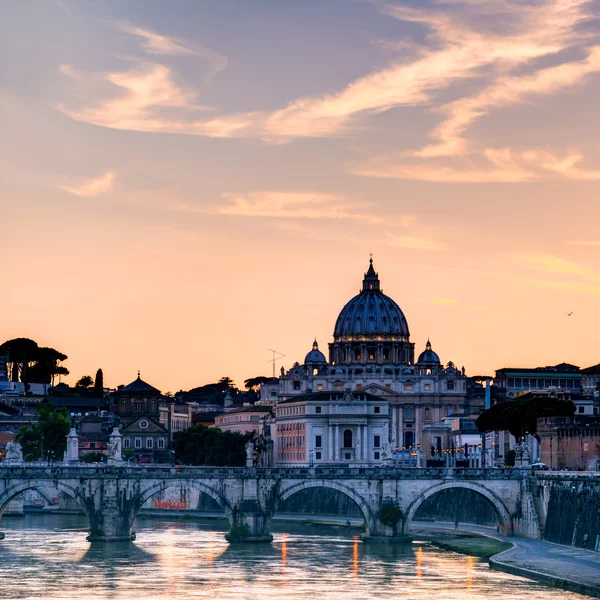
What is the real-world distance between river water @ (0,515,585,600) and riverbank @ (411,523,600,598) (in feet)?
2.48

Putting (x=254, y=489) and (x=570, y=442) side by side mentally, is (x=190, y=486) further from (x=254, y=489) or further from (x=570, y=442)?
(x=570, y=442)

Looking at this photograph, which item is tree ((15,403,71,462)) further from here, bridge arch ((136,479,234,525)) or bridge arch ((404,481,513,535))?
bridge arch ((404,481,513,535))

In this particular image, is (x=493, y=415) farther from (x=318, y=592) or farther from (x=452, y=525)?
(x=318, y=592)

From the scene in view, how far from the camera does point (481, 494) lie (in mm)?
121500

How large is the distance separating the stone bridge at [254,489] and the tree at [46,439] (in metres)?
57.5

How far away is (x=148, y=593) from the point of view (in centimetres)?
9112

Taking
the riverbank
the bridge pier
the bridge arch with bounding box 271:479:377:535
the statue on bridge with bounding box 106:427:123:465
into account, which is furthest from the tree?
the bridge arch with bounding box 271:479:377:535

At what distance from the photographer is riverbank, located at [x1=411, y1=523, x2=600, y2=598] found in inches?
3541

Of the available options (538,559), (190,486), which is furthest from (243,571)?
(190,486)

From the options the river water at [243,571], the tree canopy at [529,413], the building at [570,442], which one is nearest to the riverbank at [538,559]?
the river water at [243,571]

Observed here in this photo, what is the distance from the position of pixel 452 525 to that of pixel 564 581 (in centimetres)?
4437

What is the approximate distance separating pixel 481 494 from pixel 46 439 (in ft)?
226

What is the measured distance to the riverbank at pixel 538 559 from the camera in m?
89.9

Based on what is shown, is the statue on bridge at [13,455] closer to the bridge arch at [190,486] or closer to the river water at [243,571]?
the river water at [243,571]
